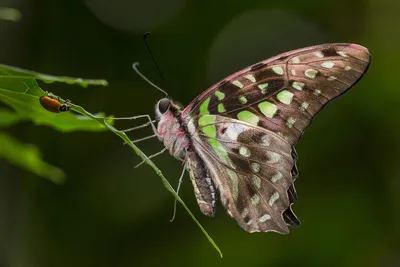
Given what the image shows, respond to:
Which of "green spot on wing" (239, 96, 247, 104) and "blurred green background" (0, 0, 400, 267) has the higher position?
"green spot on wing" (239, 96, 247, 104)

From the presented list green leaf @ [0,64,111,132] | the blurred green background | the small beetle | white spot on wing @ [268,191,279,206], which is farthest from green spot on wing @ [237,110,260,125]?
the blurred green background

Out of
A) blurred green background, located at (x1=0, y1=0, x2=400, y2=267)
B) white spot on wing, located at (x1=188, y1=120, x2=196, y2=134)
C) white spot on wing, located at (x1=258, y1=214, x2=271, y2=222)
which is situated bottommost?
blurred green background, located at (x1=0, y1=0, x2=400, y2=267)

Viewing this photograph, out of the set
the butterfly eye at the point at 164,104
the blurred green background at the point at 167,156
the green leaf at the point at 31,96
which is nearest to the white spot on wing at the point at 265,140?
the butterfly eye at the point at 164,104

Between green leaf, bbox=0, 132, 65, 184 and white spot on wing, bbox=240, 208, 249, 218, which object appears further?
white spot on wing, bbox=240, 208, 249, 218

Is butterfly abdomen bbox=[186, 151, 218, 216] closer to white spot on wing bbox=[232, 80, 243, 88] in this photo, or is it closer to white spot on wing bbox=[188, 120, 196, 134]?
white spot on wing bbox=[188, 120, 196, 134]

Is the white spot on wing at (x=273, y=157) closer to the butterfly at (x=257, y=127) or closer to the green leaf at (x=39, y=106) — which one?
the butterfly at (x=257, y=127)

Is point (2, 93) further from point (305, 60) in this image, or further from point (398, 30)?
point (398, 30)

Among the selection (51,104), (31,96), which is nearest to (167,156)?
(51,104)

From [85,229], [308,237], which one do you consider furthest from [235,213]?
[85,229]
